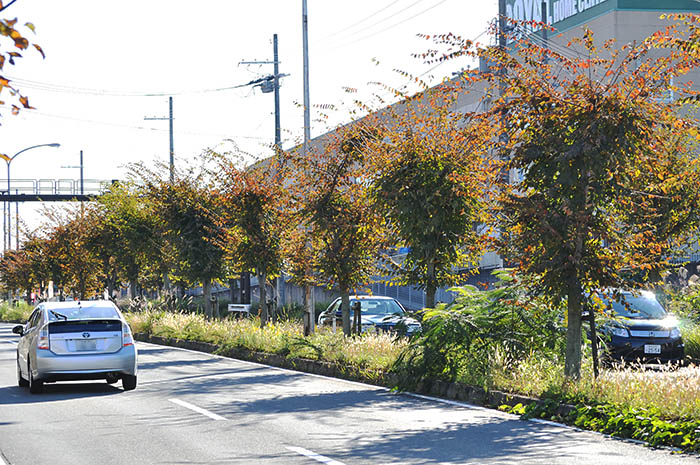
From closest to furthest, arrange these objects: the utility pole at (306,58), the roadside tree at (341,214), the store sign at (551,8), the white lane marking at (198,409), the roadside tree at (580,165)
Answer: the roadside tree at (580,165)
the white lane marking at (198,409)
the roadside tree at (341,214)
the utility pole at (306,58)
the store sign at (551,8)

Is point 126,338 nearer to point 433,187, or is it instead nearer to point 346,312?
point 433,187

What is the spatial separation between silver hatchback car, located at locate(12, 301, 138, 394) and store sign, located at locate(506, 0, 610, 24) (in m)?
35.9

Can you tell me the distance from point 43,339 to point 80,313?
83 cm

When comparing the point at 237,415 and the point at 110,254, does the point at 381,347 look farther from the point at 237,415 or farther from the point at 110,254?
the point at 110,254

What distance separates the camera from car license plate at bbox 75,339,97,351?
1680 centimetres

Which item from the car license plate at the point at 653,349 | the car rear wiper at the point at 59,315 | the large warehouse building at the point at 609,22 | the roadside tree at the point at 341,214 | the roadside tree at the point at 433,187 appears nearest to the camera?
the car rear wiper at the point at 59,315

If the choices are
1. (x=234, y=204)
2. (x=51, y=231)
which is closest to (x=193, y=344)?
(x=234, y=204)

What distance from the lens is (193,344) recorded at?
2823cm

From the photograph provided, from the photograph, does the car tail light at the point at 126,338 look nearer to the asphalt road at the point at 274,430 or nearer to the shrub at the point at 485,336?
the asphalt road at the point at 274,430

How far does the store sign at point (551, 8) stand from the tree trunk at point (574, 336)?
36.6 metres

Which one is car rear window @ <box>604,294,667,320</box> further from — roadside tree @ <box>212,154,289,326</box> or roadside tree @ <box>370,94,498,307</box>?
roadside tree @ <box>212,154,289,326</box>

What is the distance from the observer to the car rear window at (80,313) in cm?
1702

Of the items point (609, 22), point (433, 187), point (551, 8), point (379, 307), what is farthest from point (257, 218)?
point (551, 8)

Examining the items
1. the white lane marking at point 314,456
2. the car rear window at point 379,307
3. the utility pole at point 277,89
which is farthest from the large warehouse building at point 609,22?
the white lane marking at point 314,456
